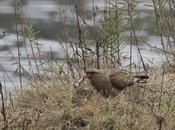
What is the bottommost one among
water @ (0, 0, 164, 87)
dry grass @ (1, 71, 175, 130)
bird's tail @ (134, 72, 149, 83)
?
dry grass @ (1, 71, 175, 130)

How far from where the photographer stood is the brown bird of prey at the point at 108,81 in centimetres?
611

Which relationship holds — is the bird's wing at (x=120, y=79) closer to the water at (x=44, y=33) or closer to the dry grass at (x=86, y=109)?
the dry grass at (x=86, y=109)

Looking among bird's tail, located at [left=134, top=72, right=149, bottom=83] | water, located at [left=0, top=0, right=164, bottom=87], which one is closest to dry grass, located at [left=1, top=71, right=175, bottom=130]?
bird's tail, located at [left=134, top=72, right=149, bottom=83]

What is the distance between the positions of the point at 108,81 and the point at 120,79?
0.41 ft

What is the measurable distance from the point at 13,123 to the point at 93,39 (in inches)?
85.0

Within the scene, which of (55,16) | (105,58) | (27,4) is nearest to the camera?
(105,58)

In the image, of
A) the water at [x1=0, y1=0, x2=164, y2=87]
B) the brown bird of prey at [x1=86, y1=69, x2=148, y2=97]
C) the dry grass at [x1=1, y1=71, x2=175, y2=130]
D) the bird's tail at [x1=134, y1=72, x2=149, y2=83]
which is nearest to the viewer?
the dry grass at [x1=1, y1=71, x2=175, y2=130]

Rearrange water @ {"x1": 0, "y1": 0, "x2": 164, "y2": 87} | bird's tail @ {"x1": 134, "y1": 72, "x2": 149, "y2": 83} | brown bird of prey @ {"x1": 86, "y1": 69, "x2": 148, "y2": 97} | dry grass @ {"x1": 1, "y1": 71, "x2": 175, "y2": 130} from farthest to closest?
1. water @ {"x1": 0, "y1": 0, "x2": 164, "y2": 87}
2. bird's tail @ {"x1": 134, "y1": 72, "x2": 149, "y2": 83}
3. brown bird of prey @ {"x1": 86, "y1": 69, "x2": 148, "y2": 97}
4. dry grass @ {"x1": 1, "y1": 71, "x2": 175, "y2": 130}

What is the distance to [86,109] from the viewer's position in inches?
233

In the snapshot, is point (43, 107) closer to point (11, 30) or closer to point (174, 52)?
point (174, 52)

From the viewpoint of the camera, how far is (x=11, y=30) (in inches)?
441

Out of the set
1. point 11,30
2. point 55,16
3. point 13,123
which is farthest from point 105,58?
point 55,16

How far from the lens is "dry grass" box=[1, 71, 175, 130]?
5672 millimetres

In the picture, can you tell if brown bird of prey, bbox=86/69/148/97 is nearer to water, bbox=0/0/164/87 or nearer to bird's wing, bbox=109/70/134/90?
bird's wing, bbox=109/70/134/90
